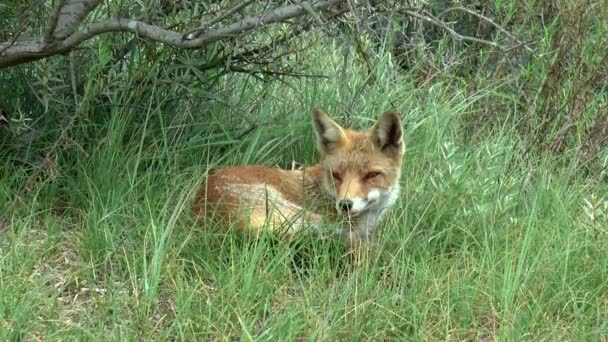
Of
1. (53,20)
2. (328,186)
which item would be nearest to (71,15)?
(53,20)

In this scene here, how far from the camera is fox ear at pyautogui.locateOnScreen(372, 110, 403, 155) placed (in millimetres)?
4422

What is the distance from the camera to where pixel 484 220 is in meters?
4.25

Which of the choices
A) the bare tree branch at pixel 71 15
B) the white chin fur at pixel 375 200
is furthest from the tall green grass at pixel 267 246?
the bare tree branch at pixel 71 15

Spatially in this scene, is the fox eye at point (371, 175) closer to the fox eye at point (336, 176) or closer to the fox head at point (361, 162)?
the fox head at point (361, 162)

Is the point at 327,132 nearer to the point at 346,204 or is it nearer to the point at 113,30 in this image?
the point at 346,204

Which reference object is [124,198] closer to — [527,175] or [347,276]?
[347,276]

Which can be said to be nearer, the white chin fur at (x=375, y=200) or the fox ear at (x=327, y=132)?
the white chin fur at (x=375, y=200)

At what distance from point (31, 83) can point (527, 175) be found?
2.82 meters

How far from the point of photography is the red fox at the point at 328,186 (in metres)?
4.18

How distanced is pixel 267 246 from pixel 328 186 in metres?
0.77

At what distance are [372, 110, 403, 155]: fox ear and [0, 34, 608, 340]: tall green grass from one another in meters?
0.27

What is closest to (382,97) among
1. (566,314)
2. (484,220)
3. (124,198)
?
(484,220)

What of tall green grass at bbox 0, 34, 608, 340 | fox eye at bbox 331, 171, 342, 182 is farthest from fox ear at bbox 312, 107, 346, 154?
tall green grass at bbox 0, 34, 608, 340

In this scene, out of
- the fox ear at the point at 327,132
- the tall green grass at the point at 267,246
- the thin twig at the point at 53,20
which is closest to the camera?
the tall green grass at the point at 267,246
